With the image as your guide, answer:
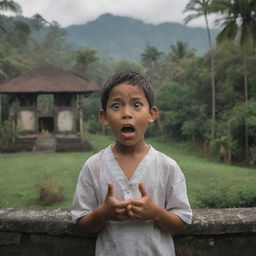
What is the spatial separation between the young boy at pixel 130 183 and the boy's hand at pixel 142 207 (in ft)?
0.22

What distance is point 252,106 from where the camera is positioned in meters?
20.0

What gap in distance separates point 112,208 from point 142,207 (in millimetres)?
136

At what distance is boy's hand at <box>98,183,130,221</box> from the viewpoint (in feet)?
5.17

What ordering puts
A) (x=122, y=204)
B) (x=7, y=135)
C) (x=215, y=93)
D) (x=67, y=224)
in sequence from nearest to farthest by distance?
1. (x=122, y=204)
2. (x=67, y=224)
3. (x=7, y=135)
4. (x=215, y=93)

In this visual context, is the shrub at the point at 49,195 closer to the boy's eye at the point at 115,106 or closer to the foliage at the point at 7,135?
the boy's eye at the point at 115,106

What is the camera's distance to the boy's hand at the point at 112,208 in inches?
62.0

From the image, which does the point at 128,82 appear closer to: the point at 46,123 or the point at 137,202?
the point at 137,202

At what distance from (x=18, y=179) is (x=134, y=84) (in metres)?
11.2

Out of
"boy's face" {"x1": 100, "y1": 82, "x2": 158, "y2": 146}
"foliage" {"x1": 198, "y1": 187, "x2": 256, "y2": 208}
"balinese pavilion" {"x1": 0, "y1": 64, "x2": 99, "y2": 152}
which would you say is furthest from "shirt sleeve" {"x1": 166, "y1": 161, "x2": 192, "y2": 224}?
"balinese pavilion" {"x1": 0, "y1": 64, "x2": 99, "y2": 152}

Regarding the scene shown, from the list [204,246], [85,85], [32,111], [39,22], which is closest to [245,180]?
[204,246]

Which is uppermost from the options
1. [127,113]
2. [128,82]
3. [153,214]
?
[128,82]

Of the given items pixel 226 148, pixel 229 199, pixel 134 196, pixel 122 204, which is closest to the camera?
pixel 122 204

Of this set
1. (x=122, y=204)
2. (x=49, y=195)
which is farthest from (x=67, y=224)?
(x=49, y=195)

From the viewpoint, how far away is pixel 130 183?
1728mm
